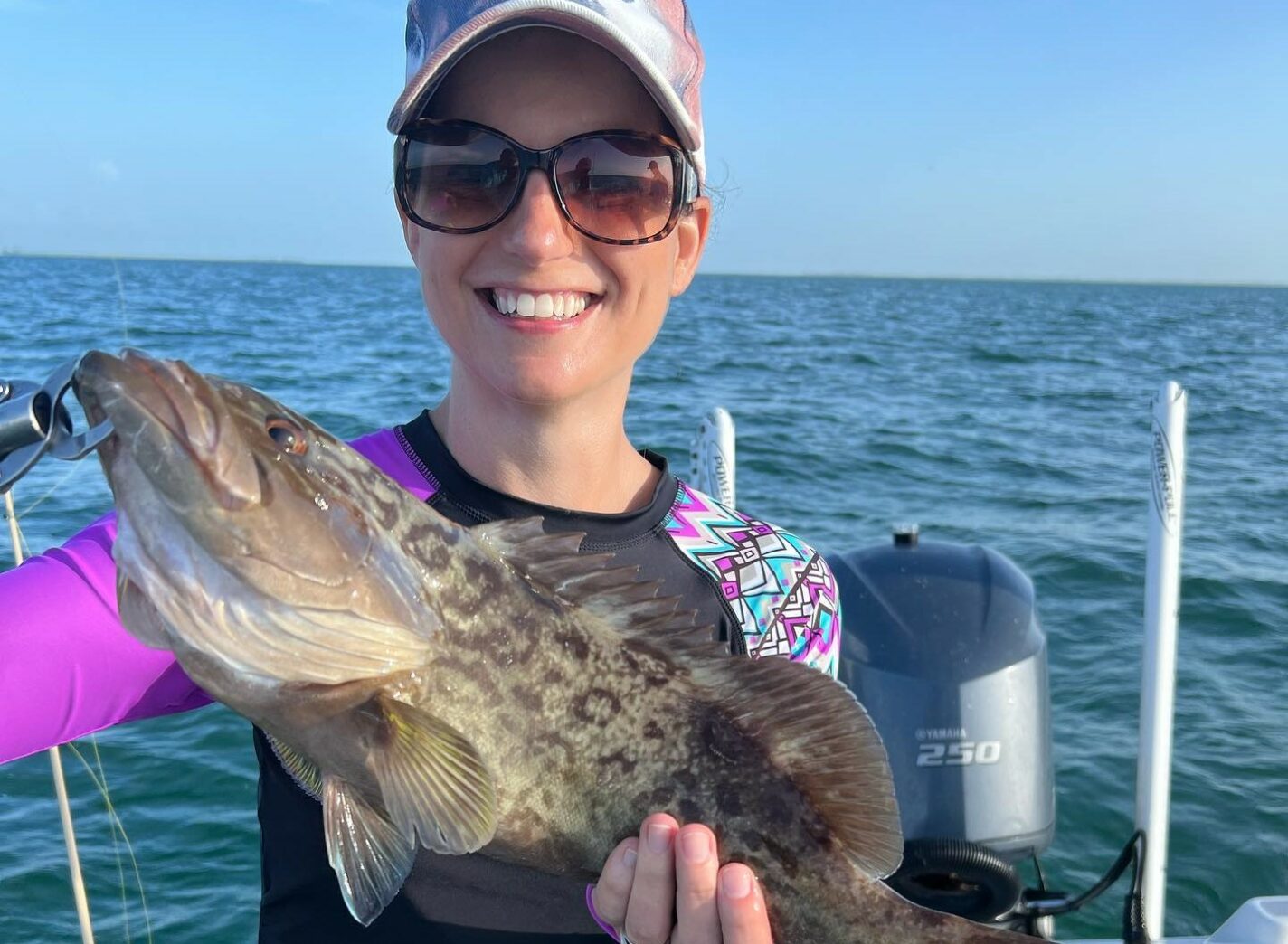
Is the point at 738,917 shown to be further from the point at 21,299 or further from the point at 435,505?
the point at 21,299

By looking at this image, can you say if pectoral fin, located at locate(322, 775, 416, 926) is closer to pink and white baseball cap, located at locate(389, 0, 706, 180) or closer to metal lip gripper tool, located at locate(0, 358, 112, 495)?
metal lip gripper tool, located at locate(0, 358, 112, 495)

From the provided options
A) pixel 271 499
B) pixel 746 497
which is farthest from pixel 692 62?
pixel 746 497

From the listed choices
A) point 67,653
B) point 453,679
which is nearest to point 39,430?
point 67,653

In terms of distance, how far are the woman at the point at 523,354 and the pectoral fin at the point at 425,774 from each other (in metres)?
0.30

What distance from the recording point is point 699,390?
22.2m

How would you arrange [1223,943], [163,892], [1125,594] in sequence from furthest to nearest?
[1125,594] → [163,892] → [1223,943]

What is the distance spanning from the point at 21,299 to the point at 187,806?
32.4 metres

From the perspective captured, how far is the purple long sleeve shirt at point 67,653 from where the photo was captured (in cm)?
179

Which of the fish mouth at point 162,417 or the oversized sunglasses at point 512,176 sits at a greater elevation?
the oversized sunglasses at point 512,176

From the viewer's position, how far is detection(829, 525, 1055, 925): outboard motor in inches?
164

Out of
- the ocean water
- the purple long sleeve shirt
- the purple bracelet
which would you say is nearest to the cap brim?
the purple long sleeve shirt

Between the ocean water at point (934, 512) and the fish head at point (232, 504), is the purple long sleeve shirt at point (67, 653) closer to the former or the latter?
the fish head at point (232, 504)

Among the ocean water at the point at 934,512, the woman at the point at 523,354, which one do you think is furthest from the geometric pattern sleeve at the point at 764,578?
the ocean water at the point at 934,512

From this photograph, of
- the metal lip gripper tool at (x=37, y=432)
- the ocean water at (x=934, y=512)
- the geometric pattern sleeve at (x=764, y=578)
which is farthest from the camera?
the ocean water at (x=934, y=512)
